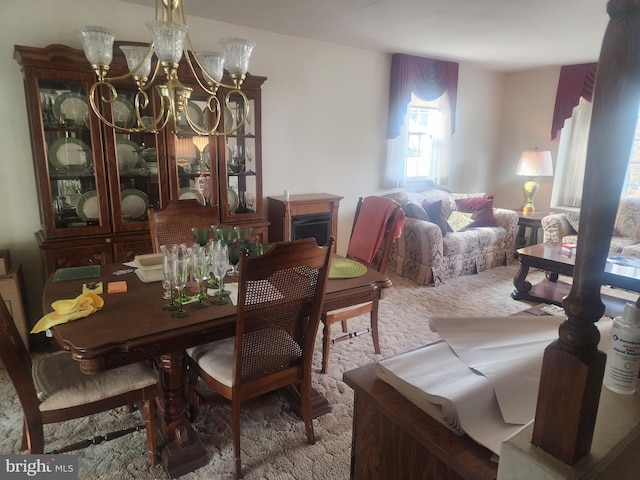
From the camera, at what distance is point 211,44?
3.47 meters

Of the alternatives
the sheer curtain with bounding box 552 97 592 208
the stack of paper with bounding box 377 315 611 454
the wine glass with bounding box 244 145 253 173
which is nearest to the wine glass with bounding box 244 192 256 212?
the wine glass with bounding box 244 145 253 173

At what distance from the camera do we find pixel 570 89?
5.13 m

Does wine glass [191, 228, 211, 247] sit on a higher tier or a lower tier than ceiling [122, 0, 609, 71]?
lower

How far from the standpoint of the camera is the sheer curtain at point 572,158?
530 centimetres

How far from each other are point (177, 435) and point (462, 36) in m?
3.93

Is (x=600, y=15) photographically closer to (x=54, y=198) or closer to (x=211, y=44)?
(x=211, y=44)

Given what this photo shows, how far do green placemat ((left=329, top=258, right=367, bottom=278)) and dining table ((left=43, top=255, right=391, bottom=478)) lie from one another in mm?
40

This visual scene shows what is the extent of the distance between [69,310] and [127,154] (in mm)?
1702

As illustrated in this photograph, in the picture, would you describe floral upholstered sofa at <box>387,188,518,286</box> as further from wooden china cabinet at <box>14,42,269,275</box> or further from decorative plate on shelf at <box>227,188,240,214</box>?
wooden china cabinet at <box>14,42,269,275</box>

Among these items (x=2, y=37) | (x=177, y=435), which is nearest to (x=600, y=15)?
(x=177, y=435)

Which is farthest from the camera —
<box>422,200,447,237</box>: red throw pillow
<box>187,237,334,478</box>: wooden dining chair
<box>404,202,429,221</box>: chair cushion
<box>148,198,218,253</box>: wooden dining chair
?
<box>422,200,447,237</box>: red throw pillow

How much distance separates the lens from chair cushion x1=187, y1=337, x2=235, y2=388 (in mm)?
1761

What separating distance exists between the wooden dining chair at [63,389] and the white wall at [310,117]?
5.38 feet

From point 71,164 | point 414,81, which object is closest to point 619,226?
point 414,81
